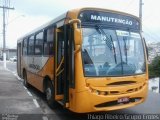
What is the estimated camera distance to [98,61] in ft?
26.5

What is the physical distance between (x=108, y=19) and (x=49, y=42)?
8.84 ft

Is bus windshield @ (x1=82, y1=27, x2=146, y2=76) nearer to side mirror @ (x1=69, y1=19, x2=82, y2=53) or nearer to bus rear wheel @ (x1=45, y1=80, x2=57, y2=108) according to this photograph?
side mirror @ (x1=69, y1=19, x2=82, y2=53)

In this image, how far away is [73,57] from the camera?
803 centimetres

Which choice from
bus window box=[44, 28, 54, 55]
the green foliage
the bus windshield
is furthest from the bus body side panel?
the green foliage

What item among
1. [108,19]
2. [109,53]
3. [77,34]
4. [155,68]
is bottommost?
[155,68]

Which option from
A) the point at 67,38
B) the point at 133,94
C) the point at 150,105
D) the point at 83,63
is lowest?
the point at 150,105

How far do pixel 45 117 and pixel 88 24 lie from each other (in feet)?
9.97

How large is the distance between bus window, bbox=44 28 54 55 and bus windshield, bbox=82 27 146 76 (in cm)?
223

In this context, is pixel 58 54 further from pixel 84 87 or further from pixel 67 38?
pixel 84 87

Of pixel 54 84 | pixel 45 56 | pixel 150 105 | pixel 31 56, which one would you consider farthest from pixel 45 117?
pixel 31 56

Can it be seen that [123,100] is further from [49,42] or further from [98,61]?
[49,42]

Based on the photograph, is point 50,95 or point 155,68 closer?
point 50,95

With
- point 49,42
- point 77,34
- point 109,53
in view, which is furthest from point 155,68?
point 77,34

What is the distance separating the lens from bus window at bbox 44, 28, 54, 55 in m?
10.1
